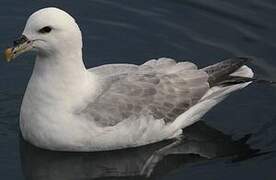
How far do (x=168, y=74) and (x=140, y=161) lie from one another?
862 millimetres

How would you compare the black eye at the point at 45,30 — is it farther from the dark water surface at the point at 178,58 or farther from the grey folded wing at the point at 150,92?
the dark water surface at the point at 178,58

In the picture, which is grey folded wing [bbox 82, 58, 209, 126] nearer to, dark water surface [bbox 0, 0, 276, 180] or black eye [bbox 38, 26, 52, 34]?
dark water surface [bbox 0, 0, 276, 180]

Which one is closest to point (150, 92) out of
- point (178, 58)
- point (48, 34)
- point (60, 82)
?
point (60, 82)

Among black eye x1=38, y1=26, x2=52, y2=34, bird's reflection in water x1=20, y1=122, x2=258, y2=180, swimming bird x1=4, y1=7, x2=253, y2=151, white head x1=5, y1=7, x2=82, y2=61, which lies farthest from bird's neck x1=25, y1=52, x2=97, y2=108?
bird's reflection in water x1=20, y1=122, x2=258, y2=180

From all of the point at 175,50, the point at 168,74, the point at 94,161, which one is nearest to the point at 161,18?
the point at 175,50

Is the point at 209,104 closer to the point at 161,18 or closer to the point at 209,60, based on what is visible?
the point at 209,60

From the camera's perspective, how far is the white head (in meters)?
7.08

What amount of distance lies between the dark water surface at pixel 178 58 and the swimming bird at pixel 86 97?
0.20 m

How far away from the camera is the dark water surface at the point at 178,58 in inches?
299

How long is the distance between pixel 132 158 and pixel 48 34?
1434mm

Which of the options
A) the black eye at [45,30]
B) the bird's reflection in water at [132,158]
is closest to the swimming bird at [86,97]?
the black eye at [45,30]

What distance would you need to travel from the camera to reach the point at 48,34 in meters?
7.14

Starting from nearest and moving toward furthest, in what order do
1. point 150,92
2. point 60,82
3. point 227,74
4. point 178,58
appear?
1. point 60,82
2. point 150,92
3. point 227,74
4. point 178,58

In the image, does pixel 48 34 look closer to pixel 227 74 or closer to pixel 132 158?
pixel 132 158
